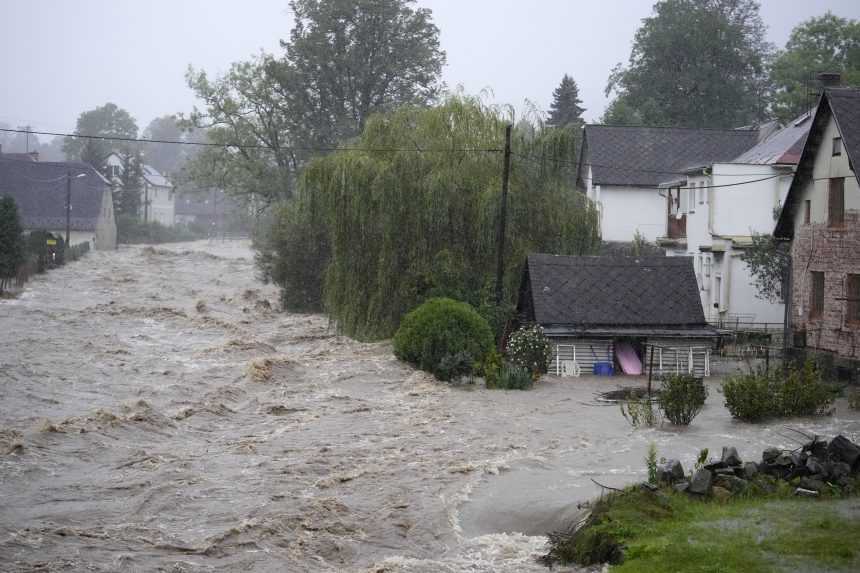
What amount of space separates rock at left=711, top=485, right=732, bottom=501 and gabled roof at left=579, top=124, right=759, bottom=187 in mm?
35374

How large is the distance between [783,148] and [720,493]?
2669 cm

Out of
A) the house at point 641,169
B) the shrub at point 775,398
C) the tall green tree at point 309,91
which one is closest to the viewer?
the shrub at point 775,398

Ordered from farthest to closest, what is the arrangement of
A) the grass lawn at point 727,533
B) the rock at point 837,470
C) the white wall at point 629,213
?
1. the white wall at point 629,213
2. the rock at point 837,470
3. the grass lawn at point 727,533

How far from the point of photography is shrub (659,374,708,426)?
22.3 meters

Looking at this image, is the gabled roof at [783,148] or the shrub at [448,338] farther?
the gabled roof at [783,148]

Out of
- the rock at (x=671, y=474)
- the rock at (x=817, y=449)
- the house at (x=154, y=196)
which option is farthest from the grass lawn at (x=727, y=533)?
the house at (x=154, y=196)

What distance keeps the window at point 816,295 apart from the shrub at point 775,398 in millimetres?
7804

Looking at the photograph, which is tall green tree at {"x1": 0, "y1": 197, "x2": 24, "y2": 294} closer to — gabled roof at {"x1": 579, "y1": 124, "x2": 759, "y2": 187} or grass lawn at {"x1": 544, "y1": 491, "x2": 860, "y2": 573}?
gabled roof at {"x1": 579, "y1": 124, "x2": 759, "y2": 187}

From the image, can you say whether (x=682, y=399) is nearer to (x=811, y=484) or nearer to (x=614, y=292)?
(x=811, y=484)

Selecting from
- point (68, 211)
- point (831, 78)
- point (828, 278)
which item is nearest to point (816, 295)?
point (828, 278)

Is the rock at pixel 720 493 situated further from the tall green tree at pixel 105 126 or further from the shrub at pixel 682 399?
the tall green tree at pixel 105 126

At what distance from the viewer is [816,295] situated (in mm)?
30281

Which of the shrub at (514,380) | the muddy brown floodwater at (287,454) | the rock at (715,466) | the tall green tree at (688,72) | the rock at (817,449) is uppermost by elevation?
the tall green tree at (688,72)

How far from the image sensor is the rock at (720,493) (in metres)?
14.0
